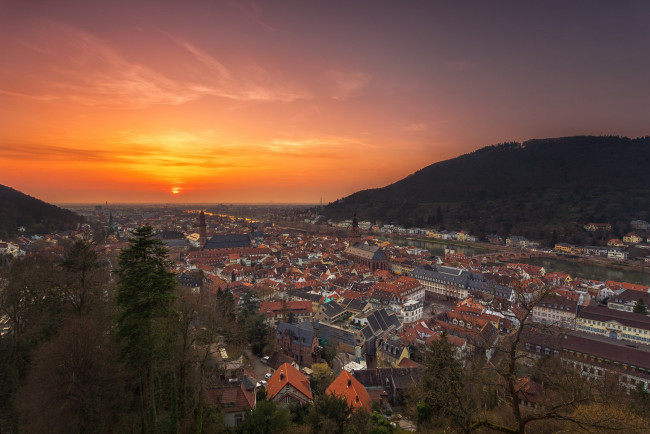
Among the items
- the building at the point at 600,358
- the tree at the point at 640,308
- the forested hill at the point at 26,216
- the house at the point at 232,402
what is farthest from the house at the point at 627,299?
the forested hill at the point at 26,216

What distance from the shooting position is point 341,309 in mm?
30250

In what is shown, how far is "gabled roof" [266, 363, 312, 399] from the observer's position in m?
15.8

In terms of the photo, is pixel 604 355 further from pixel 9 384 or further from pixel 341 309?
pixel 9 384

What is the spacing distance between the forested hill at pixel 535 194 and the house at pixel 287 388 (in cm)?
9048

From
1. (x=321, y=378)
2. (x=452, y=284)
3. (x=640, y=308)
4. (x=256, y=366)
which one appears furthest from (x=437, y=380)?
(x=640, y=308)

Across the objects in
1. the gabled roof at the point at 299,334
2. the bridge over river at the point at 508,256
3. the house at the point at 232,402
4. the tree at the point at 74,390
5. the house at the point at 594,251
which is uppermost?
the tree at the point at 74,390

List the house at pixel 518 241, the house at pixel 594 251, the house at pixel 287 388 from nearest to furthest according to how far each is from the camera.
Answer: the house at pixel 287 388
the house at pixel 594 251
the house at pixel 518 241

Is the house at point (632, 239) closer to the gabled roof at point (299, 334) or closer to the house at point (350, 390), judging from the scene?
the gabled roof at point (299, 334)

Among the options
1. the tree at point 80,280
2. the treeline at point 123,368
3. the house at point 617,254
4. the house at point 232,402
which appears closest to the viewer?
the treeline at point 123,368

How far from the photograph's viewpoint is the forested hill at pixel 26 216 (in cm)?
6790

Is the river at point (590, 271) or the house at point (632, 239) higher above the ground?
the house at point (632, 239)

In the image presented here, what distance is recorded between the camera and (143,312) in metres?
9.73

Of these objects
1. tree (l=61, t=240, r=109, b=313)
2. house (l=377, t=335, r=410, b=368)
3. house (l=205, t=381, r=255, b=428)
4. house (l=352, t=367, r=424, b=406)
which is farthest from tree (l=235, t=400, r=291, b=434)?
house (l=377, t=335, r=410, b=368)

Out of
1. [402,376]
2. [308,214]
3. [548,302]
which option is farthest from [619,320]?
[308,214]
